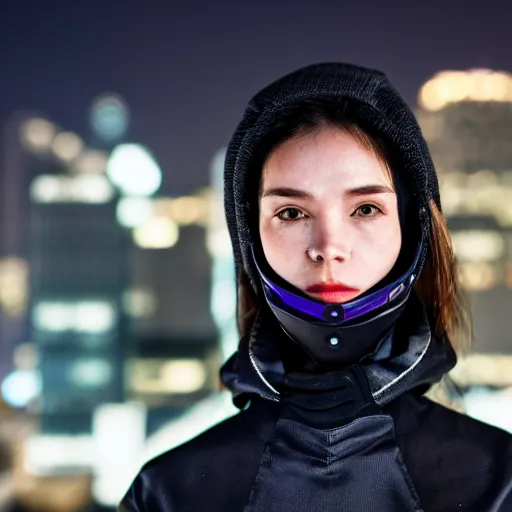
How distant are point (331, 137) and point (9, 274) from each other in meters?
85.8

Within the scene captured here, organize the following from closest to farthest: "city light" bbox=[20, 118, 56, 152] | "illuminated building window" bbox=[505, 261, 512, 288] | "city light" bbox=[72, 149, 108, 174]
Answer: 1. "illuminated building window" bbox=[505, 261, 512, 288]
2. "city light" bbox=[72, 149, 108, 174]
3. "city light" bbox=[20, 118, 56, 152]

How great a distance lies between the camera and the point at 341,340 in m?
1.48

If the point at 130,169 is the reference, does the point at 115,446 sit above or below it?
below

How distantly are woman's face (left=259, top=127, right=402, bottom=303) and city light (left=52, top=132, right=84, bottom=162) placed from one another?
6900cm

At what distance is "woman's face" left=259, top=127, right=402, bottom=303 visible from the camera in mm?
1517

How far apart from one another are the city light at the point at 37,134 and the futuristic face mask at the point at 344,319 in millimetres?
75770

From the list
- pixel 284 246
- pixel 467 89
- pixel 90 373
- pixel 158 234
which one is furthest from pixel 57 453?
pixel 284 246

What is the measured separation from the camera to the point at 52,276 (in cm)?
5984

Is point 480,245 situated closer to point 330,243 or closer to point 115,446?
point 115,446

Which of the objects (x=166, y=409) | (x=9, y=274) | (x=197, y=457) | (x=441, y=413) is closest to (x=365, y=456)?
(x=441, y=413)

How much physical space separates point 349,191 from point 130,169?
62.6 m

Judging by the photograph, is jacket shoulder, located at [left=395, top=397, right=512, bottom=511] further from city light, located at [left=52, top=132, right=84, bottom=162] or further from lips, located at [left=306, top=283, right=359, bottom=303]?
city light, located at [left=52, top=132, right=84, bottom=162]

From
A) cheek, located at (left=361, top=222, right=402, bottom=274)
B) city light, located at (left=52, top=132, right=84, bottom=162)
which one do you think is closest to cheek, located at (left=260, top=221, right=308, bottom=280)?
cheek, located at (left=361, top=222, right=402, bottom=274)

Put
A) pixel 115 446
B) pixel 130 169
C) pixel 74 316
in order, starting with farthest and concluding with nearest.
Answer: pixel 115 446, pixel 130 169, pixel 74 316
